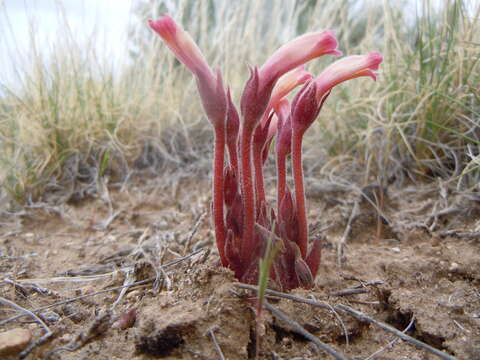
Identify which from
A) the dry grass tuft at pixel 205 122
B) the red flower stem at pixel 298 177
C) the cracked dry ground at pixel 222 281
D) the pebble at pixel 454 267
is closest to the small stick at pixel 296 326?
the cracked dry ground at pixel 222 281

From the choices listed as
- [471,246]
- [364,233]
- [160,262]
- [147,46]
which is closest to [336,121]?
[364,233]

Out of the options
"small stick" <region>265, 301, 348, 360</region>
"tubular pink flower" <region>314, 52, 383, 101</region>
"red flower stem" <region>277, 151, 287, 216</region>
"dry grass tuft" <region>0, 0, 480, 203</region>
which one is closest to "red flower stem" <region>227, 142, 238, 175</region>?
"red flower stem" <region>277, 151, 287, 216</region>

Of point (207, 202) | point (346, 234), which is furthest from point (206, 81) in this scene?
point (207, 202)

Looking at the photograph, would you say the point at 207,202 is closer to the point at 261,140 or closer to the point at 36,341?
the point at 261,140

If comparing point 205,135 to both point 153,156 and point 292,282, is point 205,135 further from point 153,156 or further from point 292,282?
point 292,282

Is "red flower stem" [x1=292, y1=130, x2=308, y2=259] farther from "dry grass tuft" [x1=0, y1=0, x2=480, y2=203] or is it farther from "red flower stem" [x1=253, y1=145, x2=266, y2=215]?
"dry grass tuft" [x1=0, y1=0, x2=480, y2=203]

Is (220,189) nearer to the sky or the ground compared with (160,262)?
nearer to the sky
